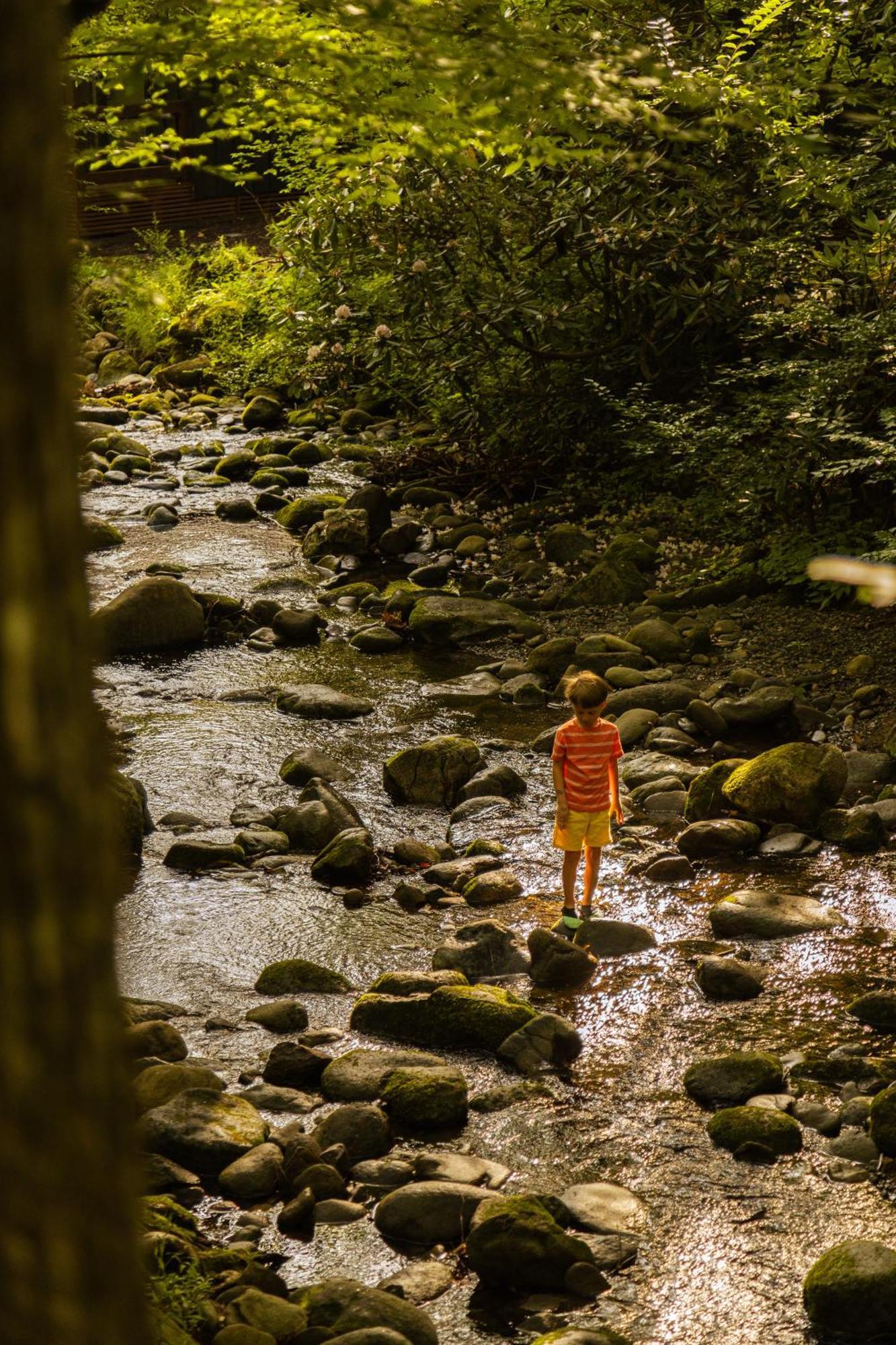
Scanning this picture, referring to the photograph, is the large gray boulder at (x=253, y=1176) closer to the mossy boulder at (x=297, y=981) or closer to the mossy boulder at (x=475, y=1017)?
the mossy boulder at (x=475, y=1017)

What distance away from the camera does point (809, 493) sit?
977 centimetres

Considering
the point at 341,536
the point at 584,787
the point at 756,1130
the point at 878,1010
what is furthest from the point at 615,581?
the point at 756,1130

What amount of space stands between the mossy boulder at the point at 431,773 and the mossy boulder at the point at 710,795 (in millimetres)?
1340

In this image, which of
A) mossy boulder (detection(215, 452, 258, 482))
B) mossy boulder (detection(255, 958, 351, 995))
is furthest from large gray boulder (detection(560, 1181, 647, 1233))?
mossy boulder (detection(215, 452, 258, 482))

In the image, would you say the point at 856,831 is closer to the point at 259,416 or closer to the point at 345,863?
the point at 345,863

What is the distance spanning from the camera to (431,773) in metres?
8.02

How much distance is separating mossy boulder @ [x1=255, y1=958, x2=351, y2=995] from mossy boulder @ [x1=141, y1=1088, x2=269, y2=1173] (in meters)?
1.25

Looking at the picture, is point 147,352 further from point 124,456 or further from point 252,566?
point 252,566

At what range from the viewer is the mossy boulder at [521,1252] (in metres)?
3.84

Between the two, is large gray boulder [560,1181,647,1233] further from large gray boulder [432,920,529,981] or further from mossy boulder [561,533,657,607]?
mossy boulder [561,533,657,607]

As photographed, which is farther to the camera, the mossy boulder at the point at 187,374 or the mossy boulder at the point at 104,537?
the mossy boulder at the point at 187,374

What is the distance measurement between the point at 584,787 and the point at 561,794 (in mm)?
110

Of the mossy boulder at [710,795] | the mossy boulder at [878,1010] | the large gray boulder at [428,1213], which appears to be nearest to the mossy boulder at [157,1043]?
the large gray boulder at [428,1213]

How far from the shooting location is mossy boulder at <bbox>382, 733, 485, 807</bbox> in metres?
8.02
